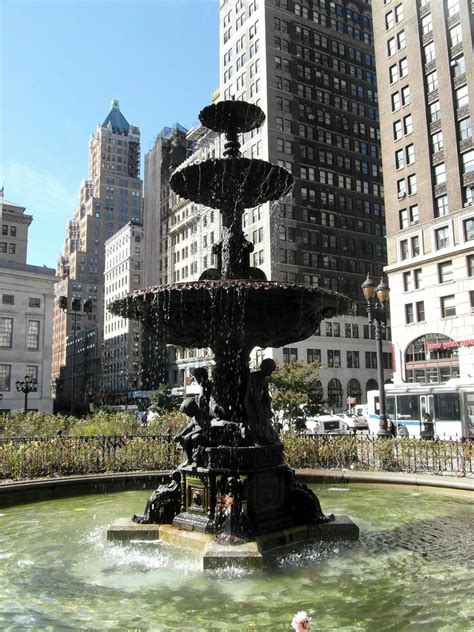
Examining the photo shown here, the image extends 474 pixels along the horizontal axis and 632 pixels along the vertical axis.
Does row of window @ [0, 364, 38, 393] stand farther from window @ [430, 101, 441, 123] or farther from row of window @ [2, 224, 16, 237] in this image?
window @ [430, 101, 441, 123]

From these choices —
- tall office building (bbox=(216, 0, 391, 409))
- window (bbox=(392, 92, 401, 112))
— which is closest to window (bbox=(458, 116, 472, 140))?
window (bbox=(392, 92, 401, 112))

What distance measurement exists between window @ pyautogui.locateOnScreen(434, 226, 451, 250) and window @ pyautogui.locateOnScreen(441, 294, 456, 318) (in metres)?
4.29

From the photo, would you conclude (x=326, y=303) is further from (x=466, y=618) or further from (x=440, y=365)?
(x=440, y=365)

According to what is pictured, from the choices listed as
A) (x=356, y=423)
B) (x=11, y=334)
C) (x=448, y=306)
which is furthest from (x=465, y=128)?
(x=11, y=334)

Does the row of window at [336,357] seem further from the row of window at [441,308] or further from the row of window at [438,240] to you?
the row of window at [438,240]

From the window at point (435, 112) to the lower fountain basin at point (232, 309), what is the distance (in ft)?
147

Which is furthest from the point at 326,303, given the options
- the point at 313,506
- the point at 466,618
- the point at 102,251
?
the point at 102,251

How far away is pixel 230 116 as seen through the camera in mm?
10492

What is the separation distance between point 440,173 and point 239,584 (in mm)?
46858

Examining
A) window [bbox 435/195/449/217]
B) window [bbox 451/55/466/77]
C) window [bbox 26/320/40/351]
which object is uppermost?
window [bbox 451/55/466/77]

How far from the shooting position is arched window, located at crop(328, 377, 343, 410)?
227 ft

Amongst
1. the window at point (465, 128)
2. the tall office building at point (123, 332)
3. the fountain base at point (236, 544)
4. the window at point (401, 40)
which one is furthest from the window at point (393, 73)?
the tall office building at point (123, 332)

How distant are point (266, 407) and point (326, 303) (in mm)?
1958

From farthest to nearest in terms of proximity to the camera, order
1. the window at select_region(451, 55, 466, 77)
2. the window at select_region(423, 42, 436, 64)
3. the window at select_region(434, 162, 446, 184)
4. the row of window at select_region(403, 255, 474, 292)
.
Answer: the window at select_region(423, 42, 436, 64)
the window at select_region(434, 162, 446, 184)
the window at select_region(451, 55, 466, 77)
the row of window at select_region(403, 255, 474, 292)
